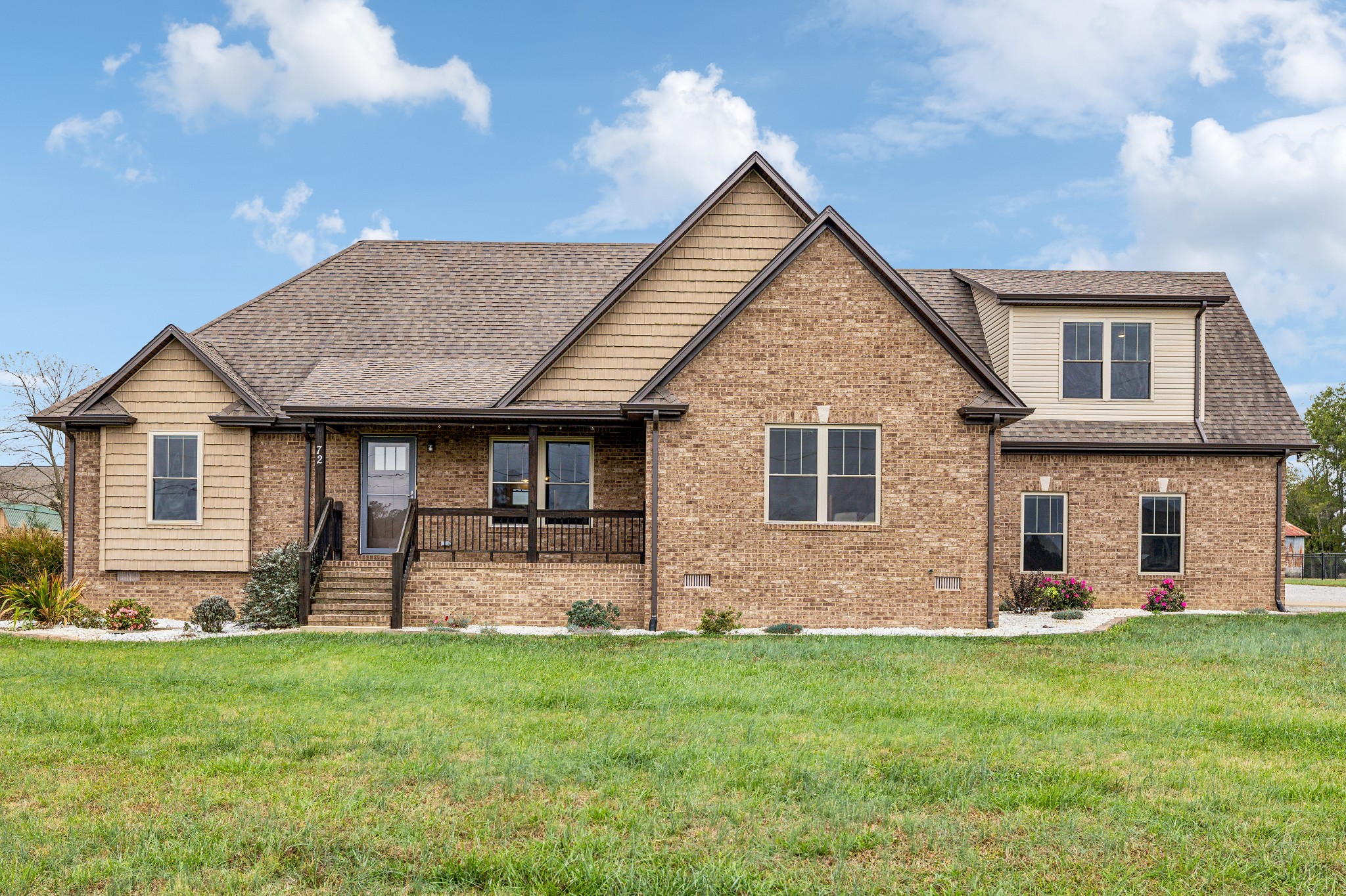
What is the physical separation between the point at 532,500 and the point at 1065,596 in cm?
992

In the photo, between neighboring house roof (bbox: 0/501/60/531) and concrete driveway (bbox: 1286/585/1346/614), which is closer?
concrete driveway (bbox: 1286/585/1346/614)

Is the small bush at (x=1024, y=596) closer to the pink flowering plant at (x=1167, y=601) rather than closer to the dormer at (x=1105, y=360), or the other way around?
the pink flowering plant at (x=1167, y=601)

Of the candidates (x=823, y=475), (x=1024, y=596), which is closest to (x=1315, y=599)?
(x=1024, y=596)

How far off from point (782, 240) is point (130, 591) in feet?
42.5

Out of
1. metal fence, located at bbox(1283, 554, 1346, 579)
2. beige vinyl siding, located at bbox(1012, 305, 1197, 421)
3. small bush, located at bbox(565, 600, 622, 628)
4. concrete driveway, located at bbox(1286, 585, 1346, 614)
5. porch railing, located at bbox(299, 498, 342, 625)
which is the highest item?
beige vinyl siding, located at bbox(1012, 305, 1197, 421)

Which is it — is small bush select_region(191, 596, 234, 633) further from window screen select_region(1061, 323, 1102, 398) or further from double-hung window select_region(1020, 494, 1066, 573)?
window screen select_region(1061, 323, 1102, 398)

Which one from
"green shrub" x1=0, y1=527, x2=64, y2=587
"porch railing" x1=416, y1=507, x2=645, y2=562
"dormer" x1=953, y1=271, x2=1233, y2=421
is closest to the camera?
"porch railing" x1=416, y1=507, x2=645, y2=562

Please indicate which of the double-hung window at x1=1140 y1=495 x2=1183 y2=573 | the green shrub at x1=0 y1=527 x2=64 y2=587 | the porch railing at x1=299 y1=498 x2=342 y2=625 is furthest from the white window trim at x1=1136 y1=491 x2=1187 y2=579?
the green shrub at x1=0 y1=527 x2=64 y2=587

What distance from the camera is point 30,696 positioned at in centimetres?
926

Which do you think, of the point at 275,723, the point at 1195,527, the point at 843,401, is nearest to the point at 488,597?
the point at 843,401

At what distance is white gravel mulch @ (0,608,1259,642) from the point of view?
46.7 feet

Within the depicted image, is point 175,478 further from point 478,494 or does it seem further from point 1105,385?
point 1105,385

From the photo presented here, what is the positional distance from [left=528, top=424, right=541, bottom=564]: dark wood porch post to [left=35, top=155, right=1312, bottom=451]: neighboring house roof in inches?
22.5

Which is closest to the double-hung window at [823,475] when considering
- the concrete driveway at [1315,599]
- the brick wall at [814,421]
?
the brick wall at [814,421]
